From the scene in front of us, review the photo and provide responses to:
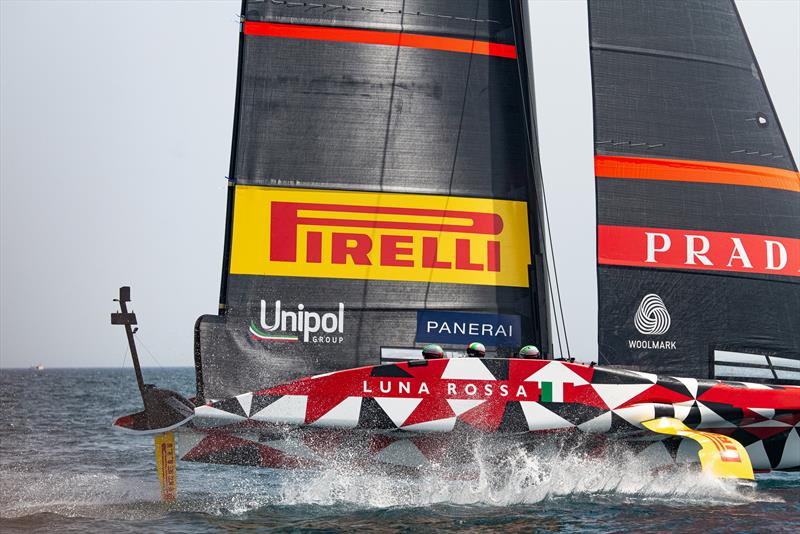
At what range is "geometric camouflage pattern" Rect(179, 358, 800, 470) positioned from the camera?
367 inches

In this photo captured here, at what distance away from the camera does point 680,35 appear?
11.6 m

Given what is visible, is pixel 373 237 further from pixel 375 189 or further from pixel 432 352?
pixel 432 352

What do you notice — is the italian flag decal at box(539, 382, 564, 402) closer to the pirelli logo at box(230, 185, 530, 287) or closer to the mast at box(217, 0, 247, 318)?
the pirelli logo at box(230, 185, 530, 287)

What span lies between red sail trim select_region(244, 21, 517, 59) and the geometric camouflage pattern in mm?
3735

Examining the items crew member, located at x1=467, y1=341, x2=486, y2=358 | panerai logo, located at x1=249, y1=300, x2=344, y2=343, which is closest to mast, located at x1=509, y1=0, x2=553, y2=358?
crew member, located at x1=467, y1=341, x2=486, y2=358

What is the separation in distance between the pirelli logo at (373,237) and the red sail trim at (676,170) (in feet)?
4.81

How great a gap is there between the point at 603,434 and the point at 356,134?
4173mm

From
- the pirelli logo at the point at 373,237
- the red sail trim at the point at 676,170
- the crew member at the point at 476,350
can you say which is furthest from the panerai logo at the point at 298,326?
the red sail trim at the point at 676,170

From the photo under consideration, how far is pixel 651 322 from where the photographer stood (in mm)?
10914

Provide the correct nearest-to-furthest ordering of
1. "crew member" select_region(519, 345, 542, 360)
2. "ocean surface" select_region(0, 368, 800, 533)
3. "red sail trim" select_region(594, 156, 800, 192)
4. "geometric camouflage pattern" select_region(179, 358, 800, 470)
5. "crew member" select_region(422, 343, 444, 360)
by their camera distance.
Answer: "ocean surface" select_region(0, 368, 800, 533) → "geometric camouflage pattern" select_region(179, 358, 800, 470) → "crew member" select_region(422, 343, 444, 360) → "crew member" select_region(519, 345, 542, 360) → "red sail trim" select_region(594, 156, 800, 192)

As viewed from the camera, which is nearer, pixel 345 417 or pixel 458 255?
pixel 345 417

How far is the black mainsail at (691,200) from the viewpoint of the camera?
35.8 ft

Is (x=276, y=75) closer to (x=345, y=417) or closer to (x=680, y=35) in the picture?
(x=345, y=417)

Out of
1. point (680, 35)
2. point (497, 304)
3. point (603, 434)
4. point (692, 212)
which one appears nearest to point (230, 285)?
point (497, 304)
